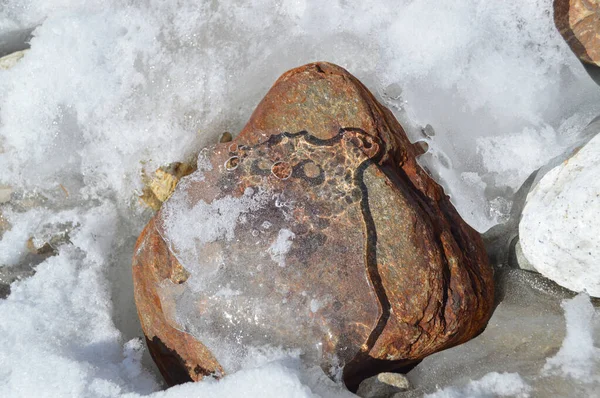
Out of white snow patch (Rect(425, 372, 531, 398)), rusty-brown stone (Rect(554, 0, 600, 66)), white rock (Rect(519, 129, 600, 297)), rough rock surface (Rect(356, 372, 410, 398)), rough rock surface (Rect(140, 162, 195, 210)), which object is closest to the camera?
white rock (Rect(519, 129, 600, 297))

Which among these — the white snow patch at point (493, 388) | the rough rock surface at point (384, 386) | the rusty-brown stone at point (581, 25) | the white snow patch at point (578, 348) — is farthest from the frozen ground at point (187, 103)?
the rough rock surface at point (384, 386)

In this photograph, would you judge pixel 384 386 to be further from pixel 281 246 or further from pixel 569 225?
pixel 569 225

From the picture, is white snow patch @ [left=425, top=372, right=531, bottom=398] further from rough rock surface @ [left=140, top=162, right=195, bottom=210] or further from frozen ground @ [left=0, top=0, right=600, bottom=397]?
rough rock surface @ [left=140, top=162, right=195, bottom=210]

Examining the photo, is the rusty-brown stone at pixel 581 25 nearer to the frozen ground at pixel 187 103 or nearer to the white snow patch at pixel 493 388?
the frozen ground at pixel 187 103

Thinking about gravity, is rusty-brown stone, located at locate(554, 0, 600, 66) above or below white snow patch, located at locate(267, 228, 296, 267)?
above

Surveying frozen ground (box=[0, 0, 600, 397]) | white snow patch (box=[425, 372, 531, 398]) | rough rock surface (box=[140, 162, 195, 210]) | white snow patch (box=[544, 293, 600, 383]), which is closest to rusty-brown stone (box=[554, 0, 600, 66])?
frozen ground (box=[0, 0, 600, 397])

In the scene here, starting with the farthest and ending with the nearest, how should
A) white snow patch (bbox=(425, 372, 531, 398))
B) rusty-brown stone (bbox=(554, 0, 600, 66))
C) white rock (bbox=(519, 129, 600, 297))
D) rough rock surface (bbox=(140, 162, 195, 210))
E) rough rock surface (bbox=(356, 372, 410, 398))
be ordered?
rough rock surface (bbox=(140, 162, 195, 210)) < rusty-brown stone (bbox=(554, 0, 600, 66)) < rough rock surface (bbox=(356, 372, 410, 398)) < white snow patch (bbox=(425, 372, 531, 398)) < white rock (bbox=(519, 129, 600, 297))

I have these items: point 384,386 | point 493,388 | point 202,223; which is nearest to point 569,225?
point 493,388

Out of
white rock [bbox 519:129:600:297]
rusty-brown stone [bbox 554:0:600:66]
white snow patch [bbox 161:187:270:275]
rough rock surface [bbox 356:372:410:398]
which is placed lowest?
→ rough rock surface [bbox 356:372:410:398]

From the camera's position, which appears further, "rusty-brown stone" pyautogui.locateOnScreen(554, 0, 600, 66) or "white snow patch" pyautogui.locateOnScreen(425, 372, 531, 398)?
"rusty-brown stone" pyautogui.locateOnScreen(554, 0, 600, 66)
